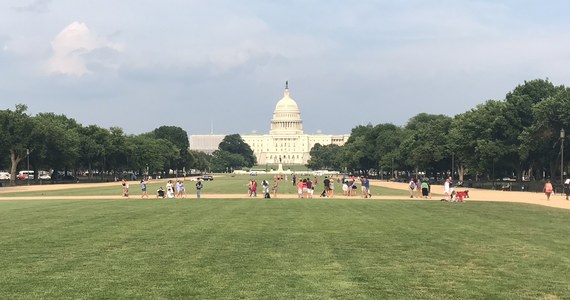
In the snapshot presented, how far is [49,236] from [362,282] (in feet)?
37.4

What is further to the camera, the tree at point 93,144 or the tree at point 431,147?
the tree at point 93,144

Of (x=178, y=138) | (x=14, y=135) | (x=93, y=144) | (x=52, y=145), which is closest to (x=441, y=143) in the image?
(x=93, y=144)

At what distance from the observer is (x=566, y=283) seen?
524 inches

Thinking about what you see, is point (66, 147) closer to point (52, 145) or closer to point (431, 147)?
point (52, 145)

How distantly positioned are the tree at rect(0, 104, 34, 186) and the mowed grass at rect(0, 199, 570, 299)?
6300 cm

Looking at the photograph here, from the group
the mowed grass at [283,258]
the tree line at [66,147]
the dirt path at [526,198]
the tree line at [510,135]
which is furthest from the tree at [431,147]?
the mowed grass at [283,258]

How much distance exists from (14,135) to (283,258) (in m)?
78.3

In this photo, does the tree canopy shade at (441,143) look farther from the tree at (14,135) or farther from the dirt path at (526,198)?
the dirt path at (526,198)

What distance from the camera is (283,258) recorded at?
1642 centimetres

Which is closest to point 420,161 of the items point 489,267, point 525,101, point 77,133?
point 525,101

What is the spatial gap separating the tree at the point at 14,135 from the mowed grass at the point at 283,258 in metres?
63.0

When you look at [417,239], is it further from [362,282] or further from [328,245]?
[362,282]

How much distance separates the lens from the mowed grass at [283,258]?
12.6 m

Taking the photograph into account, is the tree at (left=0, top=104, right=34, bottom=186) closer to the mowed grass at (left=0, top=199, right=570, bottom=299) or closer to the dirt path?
the dirt path
